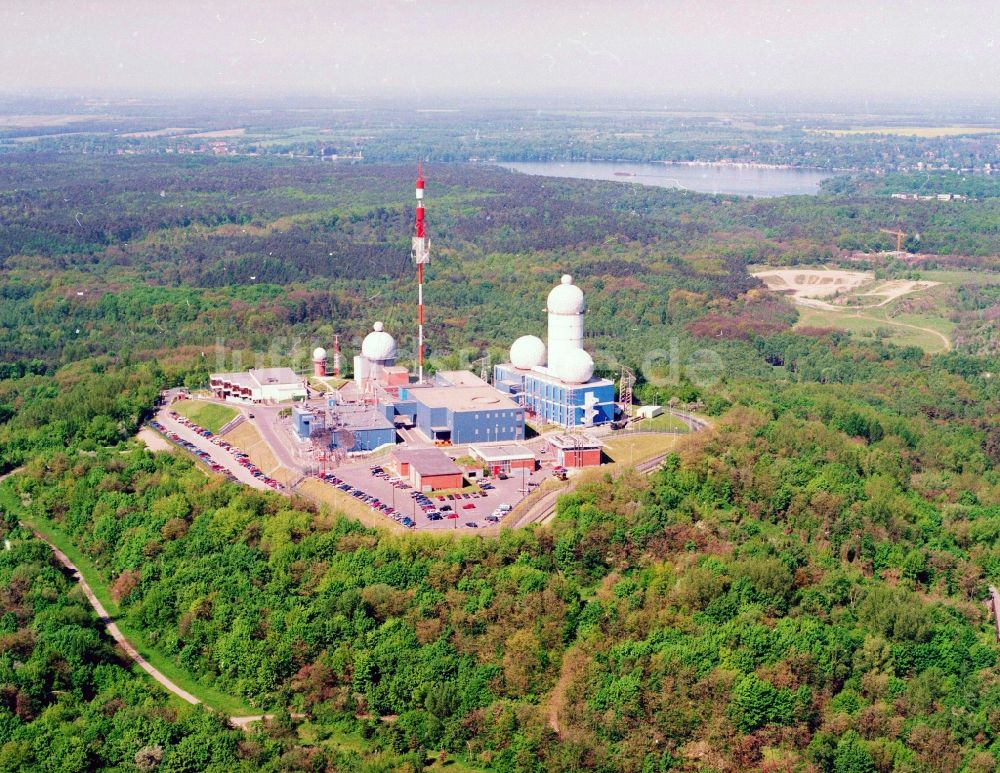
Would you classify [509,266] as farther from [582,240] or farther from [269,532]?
[269,532]

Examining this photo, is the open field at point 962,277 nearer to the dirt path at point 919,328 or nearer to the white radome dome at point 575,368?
the dirt path at point 919,328

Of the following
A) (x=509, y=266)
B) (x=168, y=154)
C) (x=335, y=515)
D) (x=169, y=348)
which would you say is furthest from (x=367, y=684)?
(x=168, y=154)

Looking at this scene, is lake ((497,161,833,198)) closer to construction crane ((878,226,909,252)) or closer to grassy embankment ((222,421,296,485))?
construction crane ((878,226,909,252))

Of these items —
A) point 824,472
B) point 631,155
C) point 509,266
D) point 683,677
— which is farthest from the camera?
point 631,155

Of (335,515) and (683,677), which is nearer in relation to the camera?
(683,677)

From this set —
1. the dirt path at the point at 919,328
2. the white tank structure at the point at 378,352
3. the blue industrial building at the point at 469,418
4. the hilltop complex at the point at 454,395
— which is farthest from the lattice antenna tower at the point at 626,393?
the dirt path at the point at 919,328

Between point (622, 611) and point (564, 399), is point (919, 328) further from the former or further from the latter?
point (622, 611)
